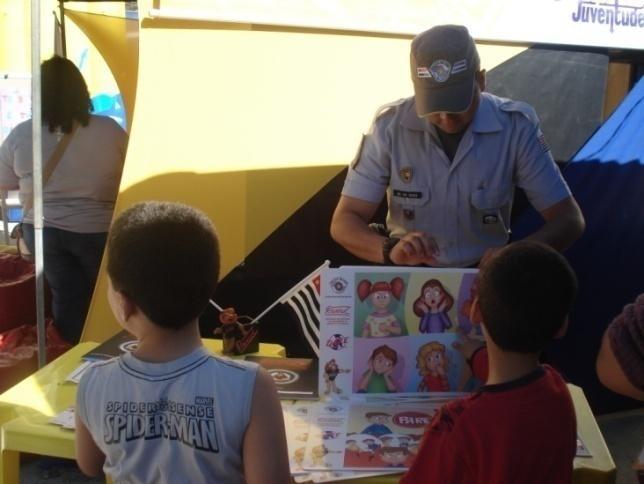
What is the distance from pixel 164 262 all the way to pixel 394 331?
2.52ft

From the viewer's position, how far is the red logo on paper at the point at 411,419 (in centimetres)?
183

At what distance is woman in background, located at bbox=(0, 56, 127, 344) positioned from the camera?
371 cm

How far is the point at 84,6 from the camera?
17.5 ft

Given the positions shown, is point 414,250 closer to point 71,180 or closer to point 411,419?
point 411,419

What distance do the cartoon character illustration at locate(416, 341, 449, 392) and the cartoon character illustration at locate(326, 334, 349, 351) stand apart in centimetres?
19

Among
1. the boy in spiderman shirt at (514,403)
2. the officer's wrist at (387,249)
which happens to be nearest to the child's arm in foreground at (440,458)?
the boy in spiderman shirt at (514,403)

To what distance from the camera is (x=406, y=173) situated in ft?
7.73

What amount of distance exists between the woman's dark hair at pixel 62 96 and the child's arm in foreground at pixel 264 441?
266 centimetres

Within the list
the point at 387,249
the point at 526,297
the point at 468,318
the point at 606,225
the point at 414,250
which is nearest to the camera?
the point at 526,297

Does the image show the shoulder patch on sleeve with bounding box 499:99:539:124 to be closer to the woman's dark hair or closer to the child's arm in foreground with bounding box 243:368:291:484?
the child's arm in foreground with bounding box 243:368:291:484

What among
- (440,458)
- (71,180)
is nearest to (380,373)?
(440,458)

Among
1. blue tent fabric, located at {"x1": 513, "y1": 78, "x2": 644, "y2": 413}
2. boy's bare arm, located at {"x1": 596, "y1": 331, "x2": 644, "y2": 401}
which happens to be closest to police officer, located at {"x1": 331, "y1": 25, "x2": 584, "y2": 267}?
boy's bare arm, located at {"x1": 596, "y1": 331, "x2": 644, "y2": 401}

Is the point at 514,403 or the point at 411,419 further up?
the point at 514,403

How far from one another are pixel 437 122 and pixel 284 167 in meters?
1.26
